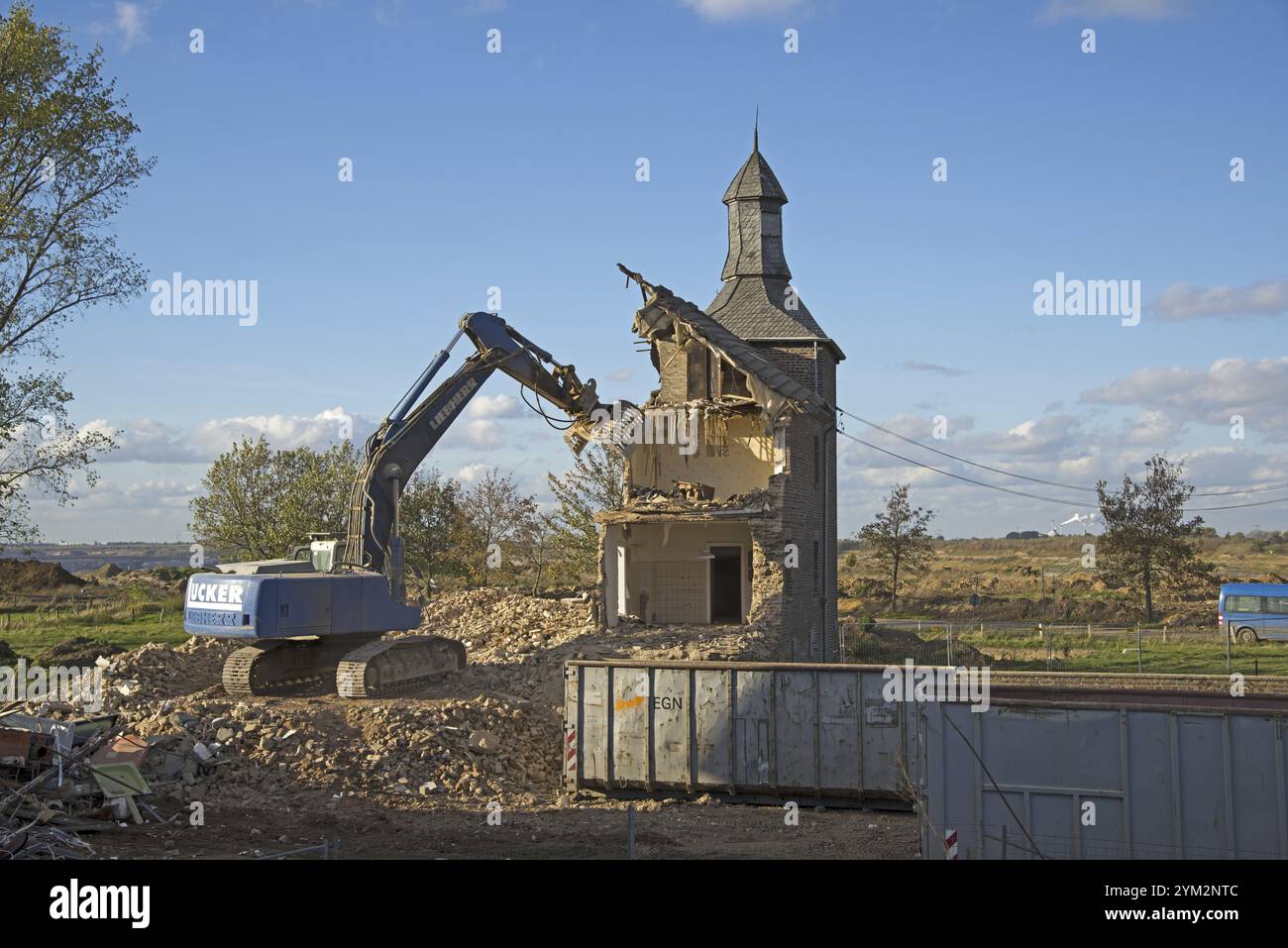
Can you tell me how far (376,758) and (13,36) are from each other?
59.8ft

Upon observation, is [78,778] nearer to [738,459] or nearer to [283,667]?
[283,667]

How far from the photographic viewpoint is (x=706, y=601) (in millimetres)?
31094

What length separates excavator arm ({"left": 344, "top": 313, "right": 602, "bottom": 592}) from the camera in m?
22.3

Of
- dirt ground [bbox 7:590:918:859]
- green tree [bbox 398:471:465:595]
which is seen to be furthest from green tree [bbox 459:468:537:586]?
dirt ground [bbox 7:590:918:859]

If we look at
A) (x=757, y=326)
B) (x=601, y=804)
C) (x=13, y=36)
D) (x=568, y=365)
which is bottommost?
(x=601, y=804)

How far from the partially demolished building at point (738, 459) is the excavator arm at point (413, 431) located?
4.53 meters

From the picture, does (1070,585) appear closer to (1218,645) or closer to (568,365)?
(1218,645)

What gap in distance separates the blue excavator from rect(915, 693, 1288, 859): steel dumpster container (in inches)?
453

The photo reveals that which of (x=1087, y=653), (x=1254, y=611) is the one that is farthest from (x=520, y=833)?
(x=1254, y=611)

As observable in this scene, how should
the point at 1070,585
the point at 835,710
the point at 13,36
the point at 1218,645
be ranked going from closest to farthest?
the point at 835,710 → the point at 13,36 → the point at 1218,645 → the point at 1070,585

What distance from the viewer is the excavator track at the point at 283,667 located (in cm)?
2166

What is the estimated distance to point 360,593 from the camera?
2166 centimetres

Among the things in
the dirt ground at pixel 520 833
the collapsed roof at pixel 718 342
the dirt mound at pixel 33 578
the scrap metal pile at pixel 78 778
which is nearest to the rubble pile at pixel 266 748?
the scrap metal pile at pixel 78 778
